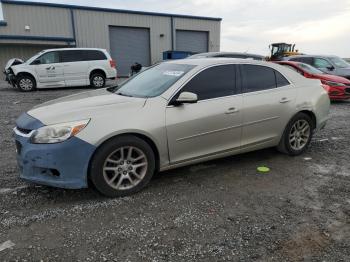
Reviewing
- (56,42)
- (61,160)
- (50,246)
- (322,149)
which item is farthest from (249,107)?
(56,42)

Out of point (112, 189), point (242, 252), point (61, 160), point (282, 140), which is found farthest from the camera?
point (282, 140)

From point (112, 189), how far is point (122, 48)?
24.7 metres

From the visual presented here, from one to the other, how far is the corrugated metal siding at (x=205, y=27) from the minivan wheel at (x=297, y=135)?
2528 centimetres

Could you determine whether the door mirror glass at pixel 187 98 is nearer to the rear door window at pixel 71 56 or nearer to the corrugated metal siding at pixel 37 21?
the rear door window at pixel 71 56

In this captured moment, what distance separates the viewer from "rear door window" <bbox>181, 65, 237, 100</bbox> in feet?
13.8

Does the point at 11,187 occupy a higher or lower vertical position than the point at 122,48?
lower

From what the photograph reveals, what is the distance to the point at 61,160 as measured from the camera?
340 cm

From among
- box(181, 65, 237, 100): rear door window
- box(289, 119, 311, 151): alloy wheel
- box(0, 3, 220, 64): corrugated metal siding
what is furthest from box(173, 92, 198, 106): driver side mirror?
box(0, 3, 220, 64): corrugated metal siding

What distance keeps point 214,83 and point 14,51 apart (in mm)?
23682

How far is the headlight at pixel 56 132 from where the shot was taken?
342 cm

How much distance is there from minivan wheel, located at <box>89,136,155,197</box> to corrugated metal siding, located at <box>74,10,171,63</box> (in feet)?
77.3

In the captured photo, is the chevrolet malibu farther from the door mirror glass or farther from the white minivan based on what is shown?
the white minivan

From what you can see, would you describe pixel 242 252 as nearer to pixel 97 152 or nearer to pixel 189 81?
pixel 97 152

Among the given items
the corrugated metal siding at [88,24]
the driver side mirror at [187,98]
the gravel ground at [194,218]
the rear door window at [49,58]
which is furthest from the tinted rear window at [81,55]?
the driver side mirror at [187,98]
